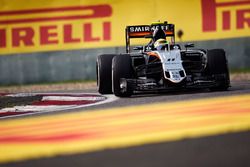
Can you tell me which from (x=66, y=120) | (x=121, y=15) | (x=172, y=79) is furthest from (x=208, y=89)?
(x=121, y=15)

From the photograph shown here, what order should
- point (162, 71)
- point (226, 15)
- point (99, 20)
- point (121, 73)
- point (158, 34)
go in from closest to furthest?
point (162, 71) → point (121, 73) → point (158, 34) → point (226, 15) → point (99, 20)

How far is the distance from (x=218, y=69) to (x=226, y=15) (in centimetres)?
505

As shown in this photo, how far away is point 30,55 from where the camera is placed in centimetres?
1395

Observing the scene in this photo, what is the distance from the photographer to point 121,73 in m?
8.26

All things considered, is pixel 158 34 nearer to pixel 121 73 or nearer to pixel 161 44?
pixel 161 44

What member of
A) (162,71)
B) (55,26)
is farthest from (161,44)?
(55,26)

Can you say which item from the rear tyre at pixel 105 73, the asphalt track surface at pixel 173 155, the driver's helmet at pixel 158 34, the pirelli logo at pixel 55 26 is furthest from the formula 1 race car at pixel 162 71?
the pirelli logo at pixel 55 26


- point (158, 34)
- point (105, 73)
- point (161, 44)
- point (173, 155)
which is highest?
point (158, 34)

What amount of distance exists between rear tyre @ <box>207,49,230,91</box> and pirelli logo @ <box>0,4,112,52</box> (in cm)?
549

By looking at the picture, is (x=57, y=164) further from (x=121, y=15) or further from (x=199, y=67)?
(x=121, y=15)

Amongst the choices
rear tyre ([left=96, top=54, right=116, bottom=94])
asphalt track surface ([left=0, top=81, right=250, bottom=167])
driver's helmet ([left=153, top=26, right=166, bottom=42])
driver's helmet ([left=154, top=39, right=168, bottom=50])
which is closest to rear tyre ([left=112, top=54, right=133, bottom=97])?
rear tyre ([left=96, top=54, right=116, bottom=94])

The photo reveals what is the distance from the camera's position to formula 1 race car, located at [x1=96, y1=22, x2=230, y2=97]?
26.5ft

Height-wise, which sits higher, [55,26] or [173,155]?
[55,26]

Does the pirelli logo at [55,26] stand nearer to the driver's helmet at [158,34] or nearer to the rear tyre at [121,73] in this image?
the driver's helmet at [158,34]
